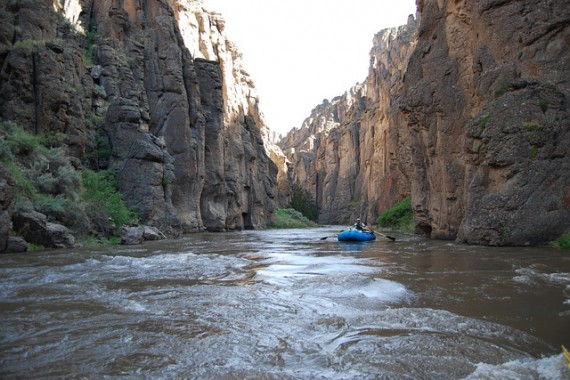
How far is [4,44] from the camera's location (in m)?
19.7

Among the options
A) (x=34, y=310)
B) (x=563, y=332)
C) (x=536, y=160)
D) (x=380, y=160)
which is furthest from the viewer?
(x=380, y=160)

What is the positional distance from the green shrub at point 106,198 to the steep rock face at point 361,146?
1769cm

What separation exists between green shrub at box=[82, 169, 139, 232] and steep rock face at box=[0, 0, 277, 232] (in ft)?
3.82

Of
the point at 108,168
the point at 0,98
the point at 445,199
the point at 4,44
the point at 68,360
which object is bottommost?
the point at 68,360

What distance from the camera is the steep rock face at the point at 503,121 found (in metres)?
14.5

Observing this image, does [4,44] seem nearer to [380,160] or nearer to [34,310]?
[34,310]

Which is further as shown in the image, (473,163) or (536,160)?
(473,163)

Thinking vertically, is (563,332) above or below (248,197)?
below

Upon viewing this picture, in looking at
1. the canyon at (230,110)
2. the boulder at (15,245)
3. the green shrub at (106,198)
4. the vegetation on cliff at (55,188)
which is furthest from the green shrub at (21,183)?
the green shrub at (106,198)

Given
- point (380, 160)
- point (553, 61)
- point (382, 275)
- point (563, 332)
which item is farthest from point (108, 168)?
point (380, 160)

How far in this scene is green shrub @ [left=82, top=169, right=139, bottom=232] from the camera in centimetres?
1892

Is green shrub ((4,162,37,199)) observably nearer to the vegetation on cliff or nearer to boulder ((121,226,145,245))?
the vegetation on cliff

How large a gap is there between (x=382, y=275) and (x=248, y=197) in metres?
A: 39.1

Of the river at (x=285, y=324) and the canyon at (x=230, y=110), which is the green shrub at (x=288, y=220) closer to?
the canyon at (x=230, y=110)
